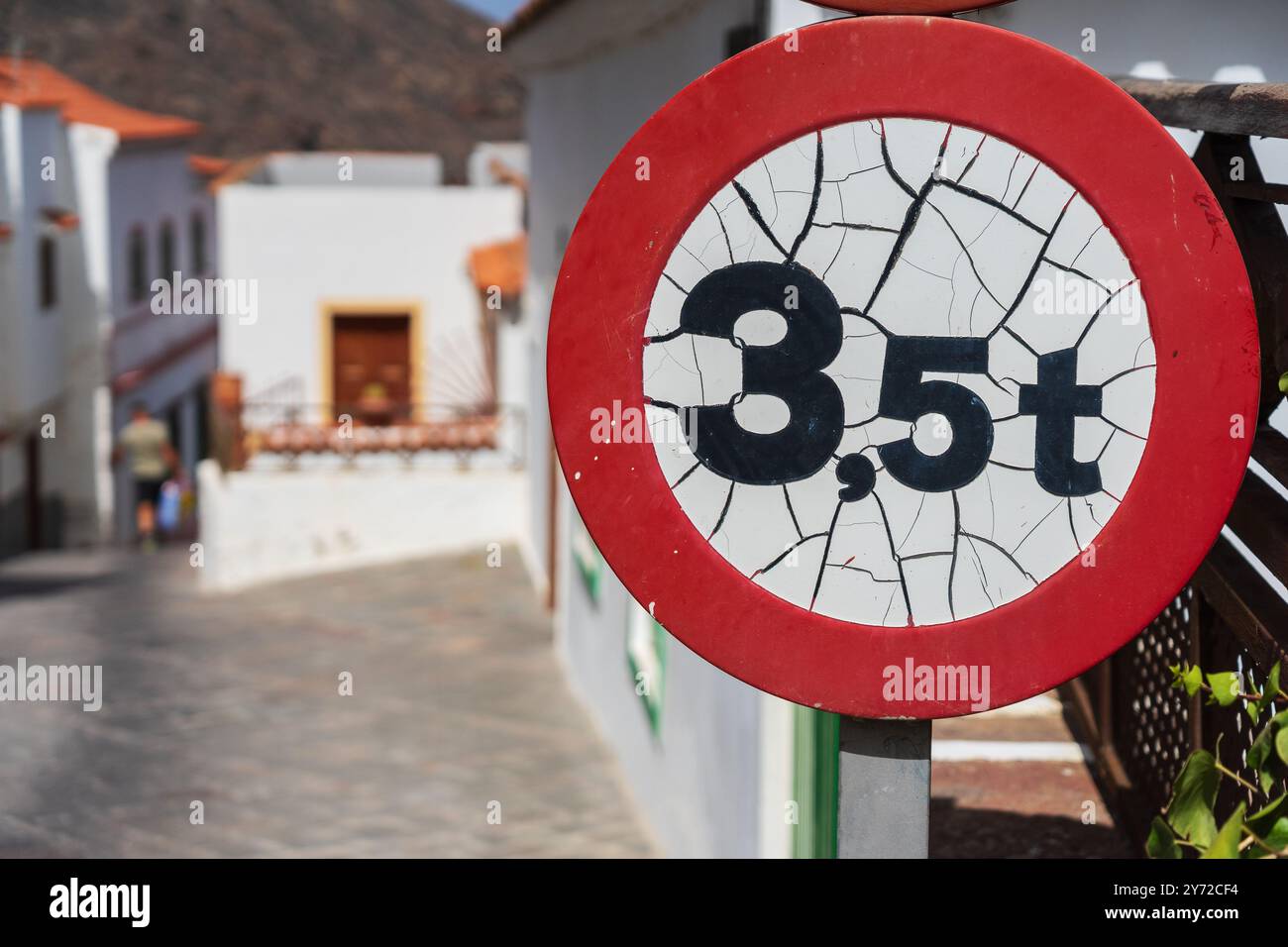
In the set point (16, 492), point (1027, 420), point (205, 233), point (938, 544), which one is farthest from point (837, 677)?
point (205, 233)

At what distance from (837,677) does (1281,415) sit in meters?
2.27

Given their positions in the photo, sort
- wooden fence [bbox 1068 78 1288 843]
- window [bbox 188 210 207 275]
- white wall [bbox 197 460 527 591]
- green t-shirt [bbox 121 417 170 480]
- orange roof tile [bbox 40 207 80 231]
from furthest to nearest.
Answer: window [bbox 188 210 207 275] < orange roof tile [bbox 40 207 80 231] < green t-shirt [bbox 121 417 170 480] < white wall [bbox 197 460 527 591] < wooden fence [bbox 1068 78 1288 843]

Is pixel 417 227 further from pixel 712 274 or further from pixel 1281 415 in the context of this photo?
→ pixel 712 274

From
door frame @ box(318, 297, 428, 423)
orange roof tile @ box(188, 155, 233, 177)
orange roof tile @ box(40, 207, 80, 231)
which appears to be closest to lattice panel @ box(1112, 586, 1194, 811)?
door frame @ box(318, 297, 428, 423)

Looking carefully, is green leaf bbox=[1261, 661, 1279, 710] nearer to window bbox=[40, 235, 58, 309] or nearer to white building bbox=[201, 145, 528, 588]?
white building bbox=[201, 145, 528, 588]

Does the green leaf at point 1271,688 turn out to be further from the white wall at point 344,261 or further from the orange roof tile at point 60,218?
the orange roof tile at point 60,218

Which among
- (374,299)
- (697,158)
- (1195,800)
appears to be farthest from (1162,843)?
(374,299)

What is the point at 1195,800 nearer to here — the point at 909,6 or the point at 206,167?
the point at 909,6

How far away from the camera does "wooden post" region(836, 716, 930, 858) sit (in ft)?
7.31

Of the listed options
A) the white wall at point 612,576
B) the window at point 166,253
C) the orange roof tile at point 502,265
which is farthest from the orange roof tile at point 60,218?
the white wall at point 612,576

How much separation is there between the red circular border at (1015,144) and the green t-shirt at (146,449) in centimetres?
1735

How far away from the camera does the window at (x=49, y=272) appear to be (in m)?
22.9

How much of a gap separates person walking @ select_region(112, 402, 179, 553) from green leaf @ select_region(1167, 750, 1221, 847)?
17.3 meters

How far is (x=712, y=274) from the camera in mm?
2068
